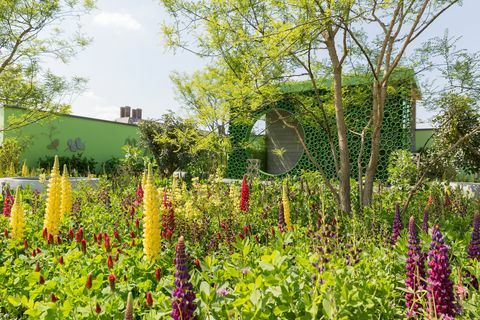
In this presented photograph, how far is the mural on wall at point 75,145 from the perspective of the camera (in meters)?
20.1

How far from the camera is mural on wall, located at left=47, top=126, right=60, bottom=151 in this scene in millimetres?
19062

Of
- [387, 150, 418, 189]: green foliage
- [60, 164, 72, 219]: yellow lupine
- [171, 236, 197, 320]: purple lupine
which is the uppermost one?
[387, 150, 418, 189]: green foliage

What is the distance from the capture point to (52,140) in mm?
19188

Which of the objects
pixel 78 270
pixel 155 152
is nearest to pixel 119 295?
pixel 78 270

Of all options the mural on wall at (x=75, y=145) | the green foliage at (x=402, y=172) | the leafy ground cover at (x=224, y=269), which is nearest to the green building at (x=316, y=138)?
the green foliage at (x=402, y=172)

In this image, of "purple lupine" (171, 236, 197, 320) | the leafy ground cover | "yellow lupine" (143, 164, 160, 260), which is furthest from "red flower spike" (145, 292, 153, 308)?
"yellow lupine" (143, 164, 160, 260)

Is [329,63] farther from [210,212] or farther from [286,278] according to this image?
[286,278]

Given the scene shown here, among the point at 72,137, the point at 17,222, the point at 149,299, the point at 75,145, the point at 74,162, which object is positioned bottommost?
the point at 149,299

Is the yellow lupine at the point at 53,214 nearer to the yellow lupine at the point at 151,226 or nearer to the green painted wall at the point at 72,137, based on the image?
the yellow lupine at the point at 151,226

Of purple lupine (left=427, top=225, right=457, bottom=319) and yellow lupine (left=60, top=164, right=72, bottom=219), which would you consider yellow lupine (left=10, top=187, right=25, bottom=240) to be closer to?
yellow lupine (left=60, top=164, right=72, bottom=219)

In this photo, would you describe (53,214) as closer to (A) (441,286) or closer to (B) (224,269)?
(B) (224,269)

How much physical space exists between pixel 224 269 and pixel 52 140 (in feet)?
61.0

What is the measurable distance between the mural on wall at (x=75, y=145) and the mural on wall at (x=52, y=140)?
661 mm

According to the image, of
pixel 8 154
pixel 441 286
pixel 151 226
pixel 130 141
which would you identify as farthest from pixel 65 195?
pixel 130 141
